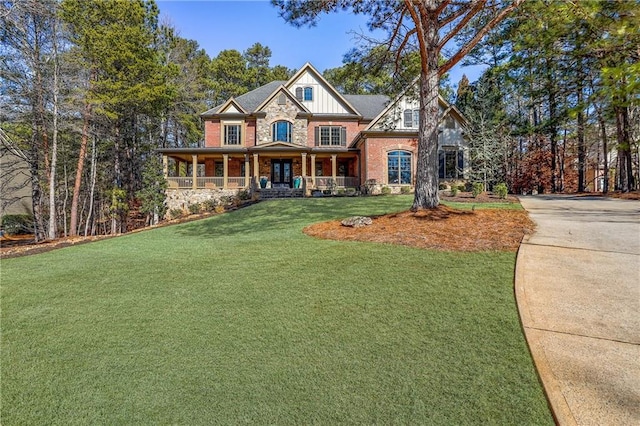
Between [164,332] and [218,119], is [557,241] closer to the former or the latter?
[164,332]

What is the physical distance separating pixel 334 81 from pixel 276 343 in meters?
15.8

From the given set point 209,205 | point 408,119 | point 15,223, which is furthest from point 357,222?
point 15,223

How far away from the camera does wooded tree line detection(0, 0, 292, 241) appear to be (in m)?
13.5

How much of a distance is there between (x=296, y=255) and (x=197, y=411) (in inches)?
145

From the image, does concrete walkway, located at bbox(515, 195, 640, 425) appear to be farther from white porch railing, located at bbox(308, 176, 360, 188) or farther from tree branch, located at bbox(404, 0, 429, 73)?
white porch railing, located at bbox(308, 176, 360, 188)

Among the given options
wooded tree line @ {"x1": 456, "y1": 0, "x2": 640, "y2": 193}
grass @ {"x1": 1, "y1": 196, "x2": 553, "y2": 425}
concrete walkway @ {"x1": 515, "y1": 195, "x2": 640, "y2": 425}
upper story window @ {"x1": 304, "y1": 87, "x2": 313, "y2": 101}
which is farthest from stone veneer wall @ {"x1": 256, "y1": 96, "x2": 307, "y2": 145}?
concrete walkway @ {"x1": 515, "y1": 195, "x2": 640, "y2": 425}

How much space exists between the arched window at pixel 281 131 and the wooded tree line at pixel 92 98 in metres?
6.89

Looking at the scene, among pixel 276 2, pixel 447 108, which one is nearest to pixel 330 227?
pixel 276 2

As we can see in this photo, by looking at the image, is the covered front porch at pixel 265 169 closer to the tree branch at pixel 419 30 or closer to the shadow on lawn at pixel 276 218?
the shadow on lawn at pixel 276 218

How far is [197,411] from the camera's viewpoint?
239cm

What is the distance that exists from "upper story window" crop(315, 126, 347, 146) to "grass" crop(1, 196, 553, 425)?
1827 centimetres

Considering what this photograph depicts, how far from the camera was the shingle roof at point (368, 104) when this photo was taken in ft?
80.1

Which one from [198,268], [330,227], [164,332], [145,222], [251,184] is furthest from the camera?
[145,222]

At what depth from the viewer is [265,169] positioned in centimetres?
2297
